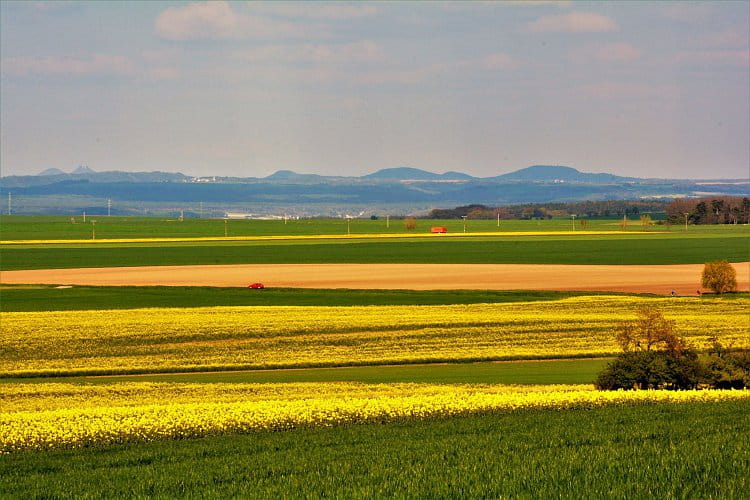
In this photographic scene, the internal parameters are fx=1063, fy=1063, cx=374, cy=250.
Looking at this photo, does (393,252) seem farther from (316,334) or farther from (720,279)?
(316,334)

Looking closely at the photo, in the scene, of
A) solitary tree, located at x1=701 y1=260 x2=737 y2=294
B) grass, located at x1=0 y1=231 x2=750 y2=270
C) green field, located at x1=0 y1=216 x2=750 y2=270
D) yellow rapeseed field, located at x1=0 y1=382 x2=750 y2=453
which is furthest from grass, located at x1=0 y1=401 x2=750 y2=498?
green field, located at x1=0 y1=216 x2=750 y2=270

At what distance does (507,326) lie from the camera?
44.9m

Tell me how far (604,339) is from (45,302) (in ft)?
104

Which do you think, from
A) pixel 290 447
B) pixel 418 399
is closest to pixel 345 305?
pixel 418 399

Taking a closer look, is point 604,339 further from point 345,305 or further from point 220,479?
point 220,479

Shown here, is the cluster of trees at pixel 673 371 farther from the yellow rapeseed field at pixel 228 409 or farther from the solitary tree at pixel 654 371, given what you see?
the yellow rapeseed field at pixel 228 409

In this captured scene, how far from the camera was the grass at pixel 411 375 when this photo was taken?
31.4 meters

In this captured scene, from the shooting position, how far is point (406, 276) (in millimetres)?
78375

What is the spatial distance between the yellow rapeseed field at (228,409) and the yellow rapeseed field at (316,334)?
7.46m

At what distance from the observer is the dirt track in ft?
230

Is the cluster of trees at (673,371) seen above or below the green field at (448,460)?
below

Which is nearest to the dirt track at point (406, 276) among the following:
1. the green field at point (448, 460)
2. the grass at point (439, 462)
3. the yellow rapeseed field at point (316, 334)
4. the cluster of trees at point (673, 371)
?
the yellow rapeseed field at point (316, 334)

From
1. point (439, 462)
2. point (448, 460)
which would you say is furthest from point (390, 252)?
point (439, 462)

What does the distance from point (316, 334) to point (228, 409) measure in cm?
2092
